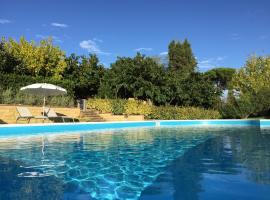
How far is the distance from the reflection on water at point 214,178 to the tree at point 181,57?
43293mm

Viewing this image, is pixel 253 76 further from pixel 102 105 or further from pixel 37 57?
pixel 37 57

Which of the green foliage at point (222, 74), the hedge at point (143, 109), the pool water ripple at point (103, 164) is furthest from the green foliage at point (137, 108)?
the green foliage at point (222, 74)

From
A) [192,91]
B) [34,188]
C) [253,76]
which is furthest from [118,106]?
[253,76]

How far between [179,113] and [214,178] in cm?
2114

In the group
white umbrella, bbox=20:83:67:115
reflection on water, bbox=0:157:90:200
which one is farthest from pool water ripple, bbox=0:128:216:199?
white umbrella, bbox=20:83:67:115

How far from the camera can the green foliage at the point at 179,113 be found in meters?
25.2

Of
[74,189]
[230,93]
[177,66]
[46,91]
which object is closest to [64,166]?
[74,189]

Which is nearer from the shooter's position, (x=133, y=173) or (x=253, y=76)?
(x=133, y=173)

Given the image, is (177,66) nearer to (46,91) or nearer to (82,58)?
(82,58)

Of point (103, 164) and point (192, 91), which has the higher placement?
point (192, 91)

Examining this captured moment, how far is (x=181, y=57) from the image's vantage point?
51438mm

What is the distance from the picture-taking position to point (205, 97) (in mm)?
31047

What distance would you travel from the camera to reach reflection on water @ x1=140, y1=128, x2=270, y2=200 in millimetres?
4625

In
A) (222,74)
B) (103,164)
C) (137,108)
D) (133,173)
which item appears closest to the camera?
(133,173)
